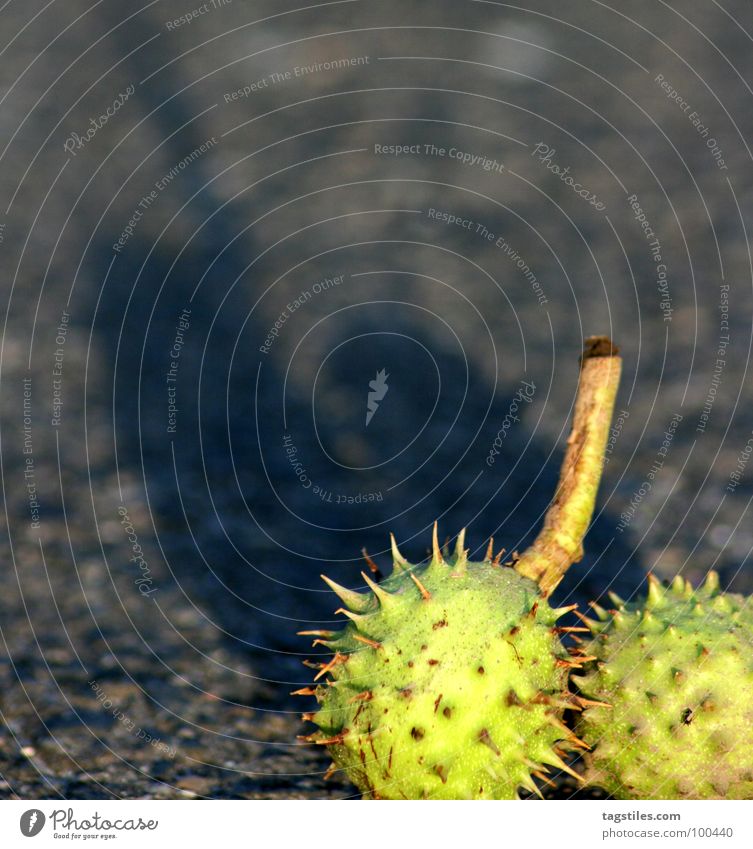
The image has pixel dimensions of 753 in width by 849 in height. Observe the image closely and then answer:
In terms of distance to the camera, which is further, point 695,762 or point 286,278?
point 286,278

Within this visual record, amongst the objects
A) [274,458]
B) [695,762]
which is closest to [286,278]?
[274,458]
